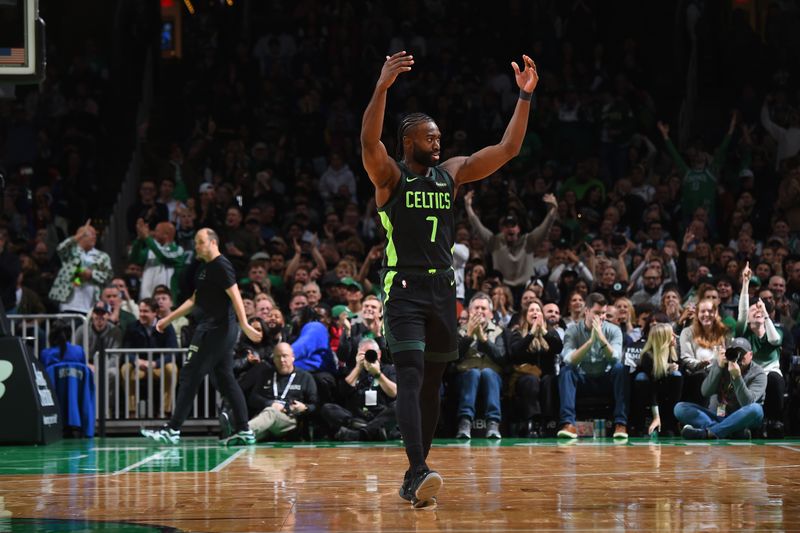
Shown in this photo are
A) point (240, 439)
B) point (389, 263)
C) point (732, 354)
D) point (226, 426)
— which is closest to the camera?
point (389, 263)

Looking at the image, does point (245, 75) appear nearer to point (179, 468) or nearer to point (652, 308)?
point (652, 308)

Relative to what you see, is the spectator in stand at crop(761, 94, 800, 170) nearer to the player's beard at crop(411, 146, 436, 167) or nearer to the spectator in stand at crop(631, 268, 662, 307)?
the spectator in stand at crop(631, 268, 662, 307)

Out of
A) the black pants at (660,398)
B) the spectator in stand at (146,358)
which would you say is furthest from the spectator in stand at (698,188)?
the spectator in stand at (146,358)

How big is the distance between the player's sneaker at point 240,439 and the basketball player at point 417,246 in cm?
549

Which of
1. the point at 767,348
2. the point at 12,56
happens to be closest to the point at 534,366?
the point at 767,348

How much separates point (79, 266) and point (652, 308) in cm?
719

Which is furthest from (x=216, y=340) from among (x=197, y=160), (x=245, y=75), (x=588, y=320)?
(x=245, y=75)

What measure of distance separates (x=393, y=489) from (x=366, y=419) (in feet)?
19.6

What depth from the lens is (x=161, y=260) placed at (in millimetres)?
17188

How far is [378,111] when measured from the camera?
7195 millimetres

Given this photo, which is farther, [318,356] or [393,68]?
[318,356]

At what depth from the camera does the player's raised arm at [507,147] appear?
770 cm

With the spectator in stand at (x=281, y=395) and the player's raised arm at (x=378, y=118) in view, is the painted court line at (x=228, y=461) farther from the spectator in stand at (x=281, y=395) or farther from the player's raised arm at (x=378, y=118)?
the player's raised arm at (x=378, y=118)

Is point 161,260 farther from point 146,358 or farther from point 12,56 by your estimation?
point 12,56
